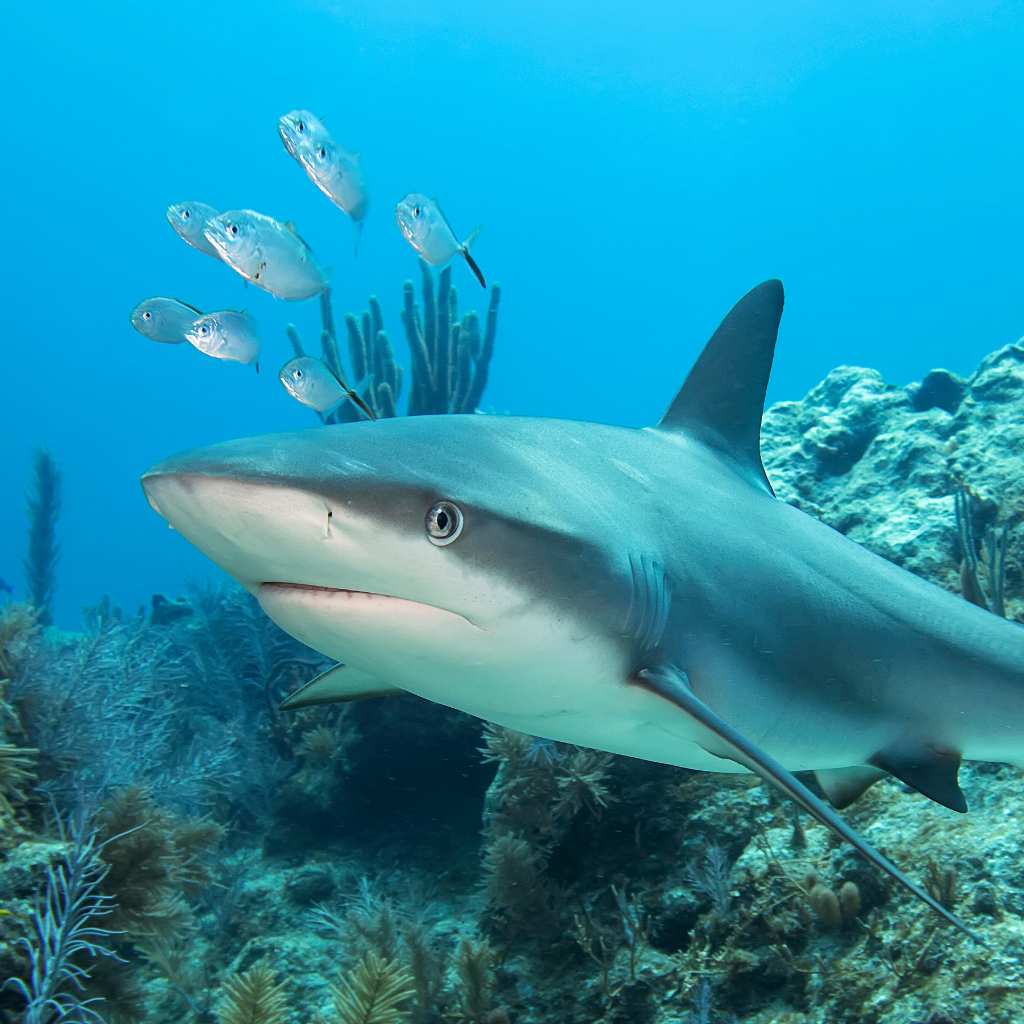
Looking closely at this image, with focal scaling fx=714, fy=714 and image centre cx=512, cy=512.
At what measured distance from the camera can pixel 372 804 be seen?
20.8 ft

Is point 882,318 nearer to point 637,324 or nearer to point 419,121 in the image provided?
point 637,324

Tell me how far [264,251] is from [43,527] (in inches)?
576

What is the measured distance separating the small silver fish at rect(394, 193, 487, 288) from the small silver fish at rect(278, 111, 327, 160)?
0.83m

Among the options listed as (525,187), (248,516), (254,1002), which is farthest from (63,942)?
(525,187)

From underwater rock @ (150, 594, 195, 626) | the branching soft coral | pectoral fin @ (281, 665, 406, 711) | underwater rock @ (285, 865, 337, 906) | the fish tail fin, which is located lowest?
underwater rock @ (285, 865, 337, 906)

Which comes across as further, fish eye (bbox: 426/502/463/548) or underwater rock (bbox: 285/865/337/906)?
underwater rock (bbox: 285/865/337/906)

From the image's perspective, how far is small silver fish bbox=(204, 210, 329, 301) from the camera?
555cm

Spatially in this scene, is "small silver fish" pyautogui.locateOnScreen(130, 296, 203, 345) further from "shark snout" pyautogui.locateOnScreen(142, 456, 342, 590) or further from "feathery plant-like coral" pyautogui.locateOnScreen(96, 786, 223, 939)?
"shark snout" pyautogui.locateOnScreen(142, 456, 342, 590)

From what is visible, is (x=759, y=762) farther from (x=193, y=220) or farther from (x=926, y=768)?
(x=193, y=220)

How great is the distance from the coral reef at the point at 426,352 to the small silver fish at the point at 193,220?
297 cm

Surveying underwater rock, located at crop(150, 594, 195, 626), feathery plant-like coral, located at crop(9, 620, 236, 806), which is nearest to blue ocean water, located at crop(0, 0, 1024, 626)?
underwater rock, located at crop(150, 594, 195, 626)

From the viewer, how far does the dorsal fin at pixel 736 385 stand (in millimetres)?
3256

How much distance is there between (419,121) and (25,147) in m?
50.6

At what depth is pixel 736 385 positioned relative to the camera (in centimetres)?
335
